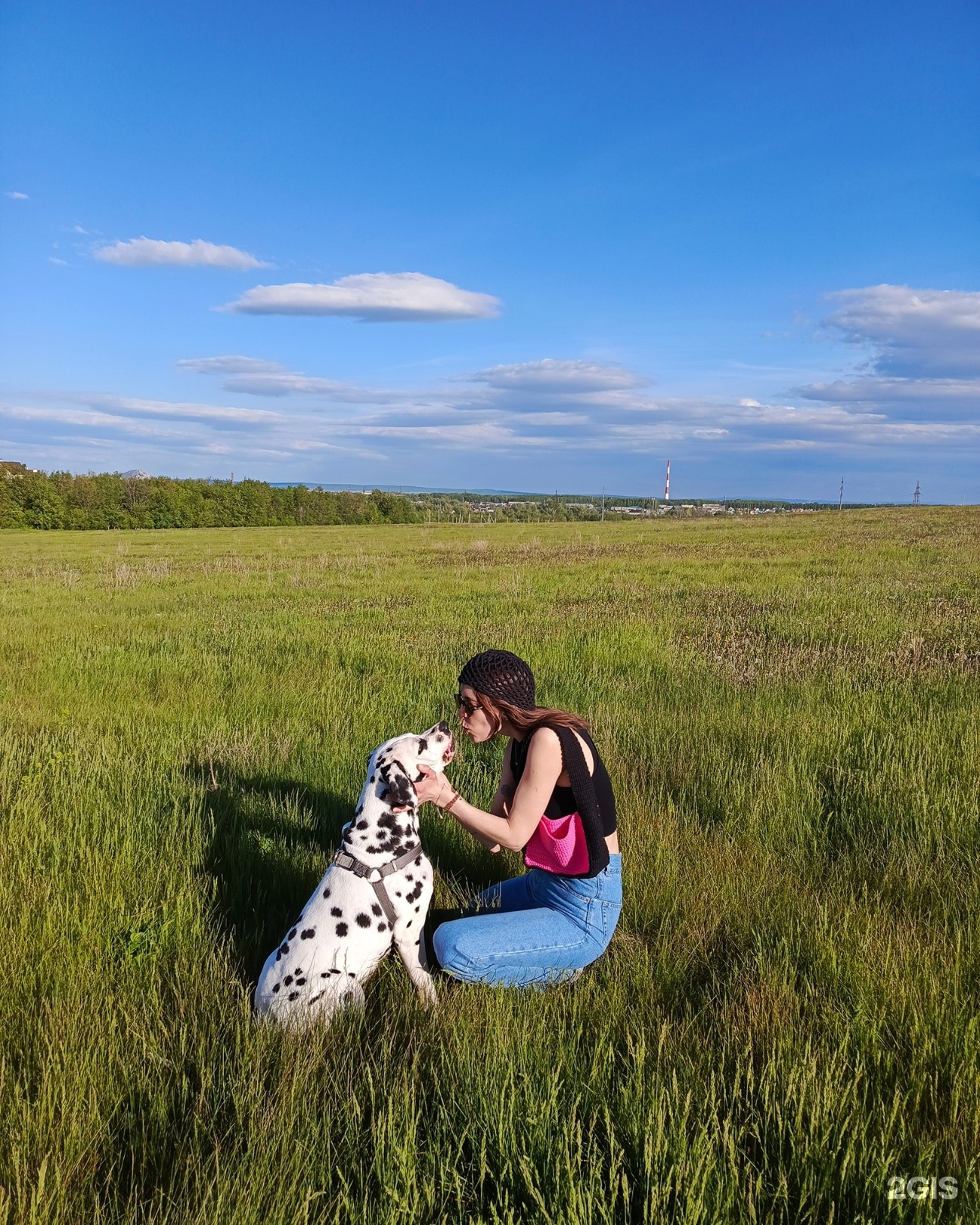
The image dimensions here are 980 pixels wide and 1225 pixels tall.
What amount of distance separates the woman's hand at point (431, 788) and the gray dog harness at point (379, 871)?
0.29 m

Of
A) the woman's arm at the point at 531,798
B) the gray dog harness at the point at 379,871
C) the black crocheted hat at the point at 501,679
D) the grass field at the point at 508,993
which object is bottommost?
the grass field at the point at 508,993

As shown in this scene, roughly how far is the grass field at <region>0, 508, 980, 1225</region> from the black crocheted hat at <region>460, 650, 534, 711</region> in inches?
50.8

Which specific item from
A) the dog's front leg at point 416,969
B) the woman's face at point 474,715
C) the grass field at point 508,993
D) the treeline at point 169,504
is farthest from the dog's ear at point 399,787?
the treeline at point 169,504

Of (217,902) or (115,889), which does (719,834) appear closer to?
(217,902)

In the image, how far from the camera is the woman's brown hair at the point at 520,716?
371cm

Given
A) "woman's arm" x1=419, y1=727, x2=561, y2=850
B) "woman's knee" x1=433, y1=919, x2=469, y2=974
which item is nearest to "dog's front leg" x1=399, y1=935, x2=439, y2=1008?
"woman's knee" x1=433, y1=919, x2=469, y2=974

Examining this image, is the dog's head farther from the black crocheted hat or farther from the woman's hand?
the black crocheted hat

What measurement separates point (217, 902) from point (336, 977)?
4.39 ft

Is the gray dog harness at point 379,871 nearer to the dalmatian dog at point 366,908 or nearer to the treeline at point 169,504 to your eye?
the dalmatian dog at point 366,908

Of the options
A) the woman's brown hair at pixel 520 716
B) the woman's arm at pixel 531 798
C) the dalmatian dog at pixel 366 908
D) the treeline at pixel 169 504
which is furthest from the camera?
the treeline at pixel 169 504

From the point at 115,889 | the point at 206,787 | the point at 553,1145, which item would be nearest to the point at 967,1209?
the point at 553,1145

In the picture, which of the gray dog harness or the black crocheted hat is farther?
the black crocheted hat

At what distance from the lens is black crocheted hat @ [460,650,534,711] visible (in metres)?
3.69

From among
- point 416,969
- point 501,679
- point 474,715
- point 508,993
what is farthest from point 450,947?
point 501,679
